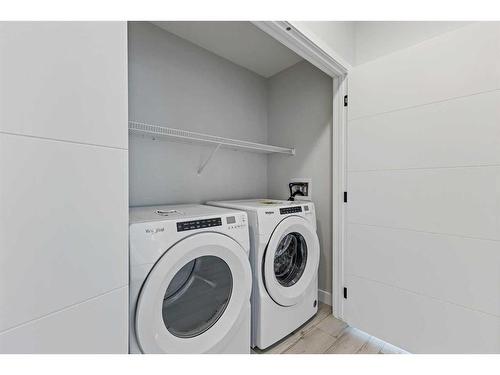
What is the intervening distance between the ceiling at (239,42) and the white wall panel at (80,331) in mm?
1816

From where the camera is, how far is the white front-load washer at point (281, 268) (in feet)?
4.46

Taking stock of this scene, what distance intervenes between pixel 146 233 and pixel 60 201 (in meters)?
0.35

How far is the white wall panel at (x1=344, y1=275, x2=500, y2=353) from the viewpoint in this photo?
1.11m

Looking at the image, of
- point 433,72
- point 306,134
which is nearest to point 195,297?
point 306,134

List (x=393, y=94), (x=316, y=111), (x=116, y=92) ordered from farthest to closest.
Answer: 1. (x=316, y=111)
2. (x=393, y=94)
3. (x=116, y=92)

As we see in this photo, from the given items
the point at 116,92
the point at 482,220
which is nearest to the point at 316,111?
the point at 482,220

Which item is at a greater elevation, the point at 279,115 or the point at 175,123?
the point at 279,115

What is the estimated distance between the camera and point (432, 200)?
1.24 m

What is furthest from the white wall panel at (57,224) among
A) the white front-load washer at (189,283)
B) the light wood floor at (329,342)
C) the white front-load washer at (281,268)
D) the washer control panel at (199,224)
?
the light wood floor at (329,342)

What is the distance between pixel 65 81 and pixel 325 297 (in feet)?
7.24

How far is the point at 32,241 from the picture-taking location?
56 cm

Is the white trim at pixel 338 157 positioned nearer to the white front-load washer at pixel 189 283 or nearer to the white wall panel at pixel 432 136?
the white wall panel at pixel 432 136

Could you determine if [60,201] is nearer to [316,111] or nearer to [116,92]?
[116,92]

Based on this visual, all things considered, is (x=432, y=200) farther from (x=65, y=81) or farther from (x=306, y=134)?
(x=65, y=81)
